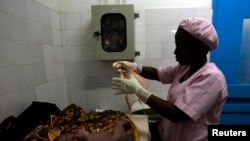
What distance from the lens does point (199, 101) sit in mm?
945

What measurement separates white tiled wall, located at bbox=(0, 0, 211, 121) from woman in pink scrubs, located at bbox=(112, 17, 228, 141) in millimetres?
756

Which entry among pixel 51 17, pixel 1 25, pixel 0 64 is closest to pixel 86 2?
pixel 51 17

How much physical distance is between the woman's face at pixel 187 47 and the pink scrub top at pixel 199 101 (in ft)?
0.28

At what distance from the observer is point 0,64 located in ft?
3.35

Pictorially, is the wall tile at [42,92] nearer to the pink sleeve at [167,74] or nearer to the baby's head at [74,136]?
the baby's head at [74,136]

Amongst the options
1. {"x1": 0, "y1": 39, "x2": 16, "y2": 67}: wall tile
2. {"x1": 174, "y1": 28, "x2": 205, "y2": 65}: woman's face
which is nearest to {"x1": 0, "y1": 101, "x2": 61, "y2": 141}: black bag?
{"x1": 0, "y1": 39, "x2": 16, "y2": 67}: wall tile

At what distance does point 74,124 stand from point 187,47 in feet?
2.78

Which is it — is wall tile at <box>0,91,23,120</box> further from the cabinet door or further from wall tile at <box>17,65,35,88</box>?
the cabinet door

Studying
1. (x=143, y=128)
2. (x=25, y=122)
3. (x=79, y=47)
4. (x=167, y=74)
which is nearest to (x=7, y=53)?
(x=25, y=122)

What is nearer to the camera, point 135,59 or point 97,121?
point 97,121

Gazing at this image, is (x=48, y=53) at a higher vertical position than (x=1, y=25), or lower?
lower

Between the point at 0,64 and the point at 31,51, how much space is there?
→ 0.35 m

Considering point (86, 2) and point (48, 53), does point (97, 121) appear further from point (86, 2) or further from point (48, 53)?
point (86, 2)

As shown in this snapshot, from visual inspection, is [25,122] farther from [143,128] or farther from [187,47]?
[187,47]
